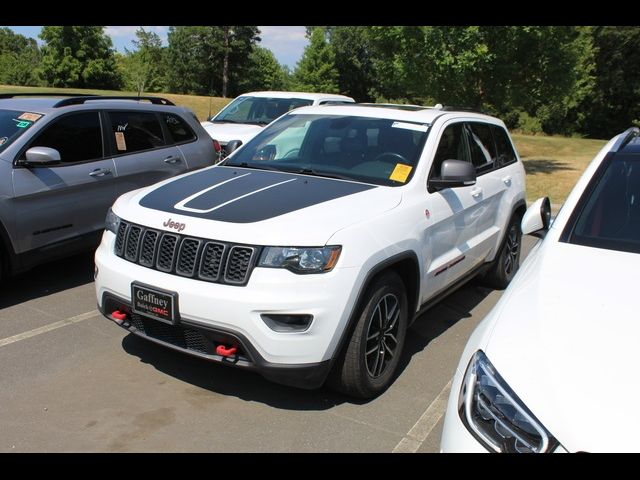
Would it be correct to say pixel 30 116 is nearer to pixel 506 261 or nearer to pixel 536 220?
pixel 536 220

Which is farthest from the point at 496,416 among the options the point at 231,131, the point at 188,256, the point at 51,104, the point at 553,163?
the point at 553,163

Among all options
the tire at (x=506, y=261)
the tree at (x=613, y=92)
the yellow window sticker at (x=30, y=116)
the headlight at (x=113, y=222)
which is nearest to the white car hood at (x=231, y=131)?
the yellow window sticker at (x=30, y=116)

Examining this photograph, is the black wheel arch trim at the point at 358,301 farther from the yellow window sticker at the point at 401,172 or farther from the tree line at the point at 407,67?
the tree line at the point at 407,67

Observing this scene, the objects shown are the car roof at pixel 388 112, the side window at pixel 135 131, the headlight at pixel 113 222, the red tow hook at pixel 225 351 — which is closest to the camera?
the red tow hook at pixel 225 351

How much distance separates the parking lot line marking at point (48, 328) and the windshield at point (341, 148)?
1.74 m

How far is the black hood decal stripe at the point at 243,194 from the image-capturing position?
11.4ft

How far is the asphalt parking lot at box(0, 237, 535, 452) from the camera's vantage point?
3.15 m

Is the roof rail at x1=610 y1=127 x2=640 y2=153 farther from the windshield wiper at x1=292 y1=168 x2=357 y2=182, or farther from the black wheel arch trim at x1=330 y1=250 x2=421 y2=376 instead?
the windshield wiper at x1=292 y1=168 x2=357 y2=182

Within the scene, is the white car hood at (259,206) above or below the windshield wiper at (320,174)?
below

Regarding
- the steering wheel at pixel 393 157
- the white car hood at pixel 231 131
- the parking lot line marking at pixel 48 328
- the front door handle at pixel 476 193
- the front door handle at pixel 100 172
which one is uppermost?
the steering wheel at pixel 393 157

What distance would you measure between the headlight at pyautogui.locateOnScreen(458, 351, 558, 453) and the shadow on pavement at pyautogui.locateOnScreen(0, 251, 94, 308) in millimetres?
4315

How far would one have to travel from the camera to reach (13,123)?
17.5ft

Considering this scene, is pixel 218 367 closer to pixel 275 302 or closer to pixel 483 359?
pixel 275 302

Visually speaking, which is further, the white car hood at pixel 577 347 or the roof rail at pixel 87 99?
the roof rail at pixel 87 99
